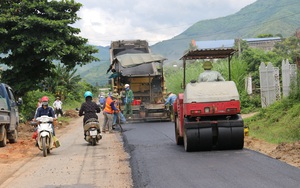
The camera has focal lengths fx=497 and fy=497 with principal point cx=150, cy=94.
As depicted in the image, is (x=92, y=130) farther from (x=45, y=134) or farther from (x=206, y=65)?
(x=206, y=65)

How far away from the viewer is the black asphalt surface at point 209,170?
7762 millimetres

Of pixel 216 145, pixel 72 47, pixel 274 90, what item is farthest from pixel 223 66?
pixel 216 145

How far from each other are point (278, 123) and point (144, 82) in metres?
9.68

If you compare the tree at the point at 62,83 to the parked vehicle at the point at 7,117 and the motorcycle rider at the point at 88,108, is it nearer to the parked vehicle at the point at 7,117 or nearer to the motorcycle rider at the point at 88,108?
the parked vehicle at the point at 7,117

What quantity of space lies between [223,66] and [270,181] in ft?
74.8

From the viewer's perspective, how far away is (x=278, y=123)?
1692 centimetres

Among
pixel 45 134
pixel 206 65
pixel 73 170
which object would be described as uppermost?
pixel 206 65

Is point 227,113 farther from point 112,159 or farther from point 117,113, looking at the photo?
point 117,113

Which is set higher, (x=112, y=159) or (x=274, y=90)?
(x=274, y=90)

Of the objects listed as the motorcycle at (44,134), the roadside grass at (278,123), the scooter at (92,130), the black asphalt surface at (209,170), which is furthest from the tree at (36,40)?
the black asphalt surface at (209,170)

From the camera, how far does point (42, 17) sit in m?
22.5

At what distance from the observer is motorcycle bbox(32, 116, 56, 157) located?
43.2ft

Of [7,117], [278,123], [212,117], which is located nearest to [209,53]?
[212,117]

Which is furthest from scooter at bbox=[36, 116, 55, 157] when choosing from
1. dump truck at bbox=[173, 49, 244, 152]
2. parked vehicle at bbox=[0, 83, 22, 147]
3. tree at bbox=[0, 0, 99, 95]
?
tree at bbox=[0, 0, 99, 95]
